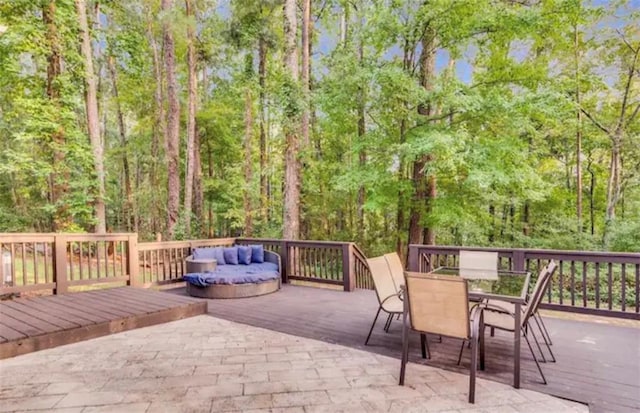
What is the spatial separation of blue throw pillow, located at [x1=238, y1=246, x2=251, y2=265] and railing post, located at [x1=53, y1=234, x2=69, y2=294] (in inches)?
101

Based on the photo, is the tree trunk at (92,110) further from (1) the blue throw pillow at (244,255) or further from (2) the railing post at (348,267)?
(2) the railing post at (348,267)

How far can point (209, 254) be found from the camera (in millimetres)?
6156

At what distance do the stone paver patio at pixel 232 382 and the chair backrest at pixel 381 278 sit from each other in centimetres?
66

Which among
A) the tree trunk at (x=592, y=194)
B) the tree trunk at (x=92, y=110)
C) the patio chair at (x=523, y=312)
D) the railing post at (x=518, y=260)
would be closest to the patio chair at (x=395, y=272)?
the patio chair at (x=523, y=312)

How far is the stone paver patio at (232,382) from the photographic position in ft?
7.52

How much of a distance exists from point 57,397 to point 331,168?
8.89 metres

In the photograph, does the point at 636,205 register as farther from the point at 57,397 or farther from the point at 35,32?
→ the point at 35,32

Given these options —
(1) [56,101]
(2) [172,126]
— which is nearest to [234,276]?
(1) [56,101]

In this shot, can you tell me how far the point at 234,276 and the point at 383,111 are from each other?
4927 mm

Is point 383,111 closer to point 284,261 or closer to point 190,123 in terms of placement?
point 284,261

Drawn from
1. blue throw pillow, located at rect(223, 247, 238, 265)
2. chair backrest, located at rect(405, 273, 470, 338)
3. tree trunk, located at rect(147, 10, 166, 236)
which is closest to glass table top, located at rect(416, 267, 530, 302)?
chair backrest, located at rect(405, 273, 470, 338)

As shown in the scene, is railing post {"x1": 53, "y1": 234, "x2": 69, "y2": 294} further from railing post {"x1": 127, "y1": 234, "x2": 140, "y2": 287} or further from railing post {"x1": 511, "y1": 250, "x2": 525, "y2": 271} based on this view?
railing post {"x1": 511, "y1": 250, "x2": 525, "y2": 271}

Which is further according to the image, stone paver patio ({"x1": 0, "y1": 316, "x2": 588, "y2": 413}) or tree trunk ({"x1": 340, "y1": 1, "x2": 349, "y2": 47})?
tree trunk ({"x1": 340, "y1": 1, "x2": 349, "y2": 47})

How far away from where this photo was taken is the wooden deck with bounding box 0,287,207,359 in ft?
10.5
